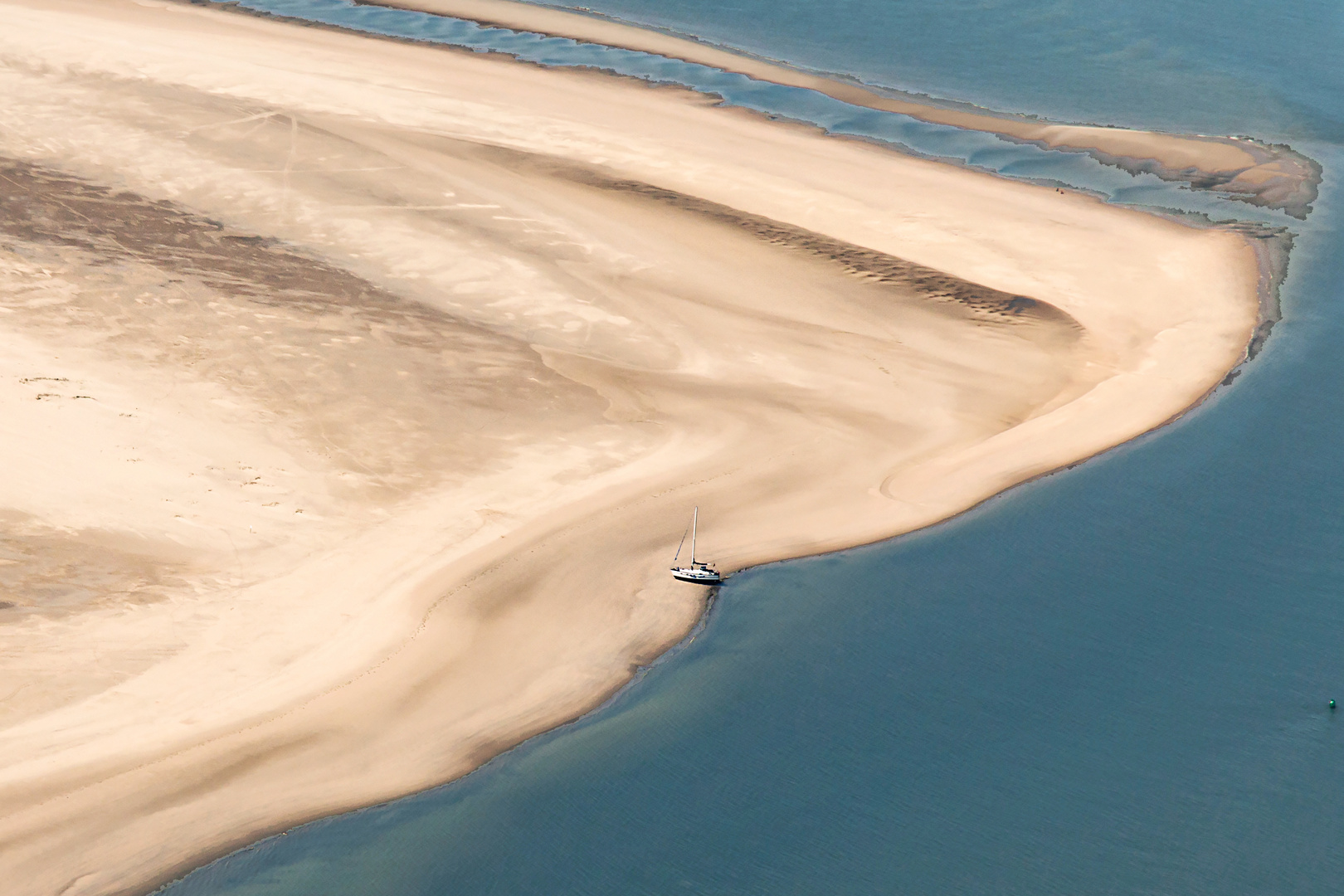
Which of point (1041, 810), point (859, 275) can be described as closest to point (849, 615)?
point (1041, 810)

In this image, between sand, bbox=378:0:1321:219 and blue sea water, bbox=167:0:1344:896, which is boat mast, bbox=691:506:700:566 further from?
sand, bbox=378:0:1321:219

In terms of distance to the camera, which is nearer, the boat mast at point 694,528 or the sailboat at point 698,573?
the sailboat at point 698,573

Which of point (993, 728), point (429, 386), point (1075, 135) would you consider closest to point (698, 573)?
point (993, 728)

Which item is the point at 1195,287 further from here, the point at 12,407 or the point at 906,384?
the point at 12,407

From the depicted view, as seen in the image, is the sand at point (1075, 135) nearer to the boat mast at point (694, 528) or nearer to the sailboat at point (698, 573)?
the boat mast at point (694, 528)

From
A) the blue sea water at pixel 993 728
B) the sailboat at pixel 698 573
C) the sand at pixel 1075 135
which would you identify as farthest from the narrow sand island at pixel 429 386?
Result: the sand at pixel 1075 135

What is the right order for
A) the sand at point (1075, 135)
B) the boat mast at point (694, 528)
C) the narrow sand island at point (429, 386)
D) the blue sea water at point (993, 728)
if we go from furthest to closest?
1. the sand at point (1075, 135)
2. the boat mast at point (694, 528)
3. the narrow sand island at point (429, 386)
4. the blue sea water at point (993, 728)

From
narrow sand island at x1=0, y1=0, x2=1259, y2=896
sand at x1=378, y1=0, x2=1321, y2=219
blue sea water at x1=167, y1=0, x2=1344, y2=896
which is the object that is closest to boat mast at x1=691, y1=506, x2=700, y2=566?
narrow sand island at x1=0, y1=0, x2=1259, y2=896
